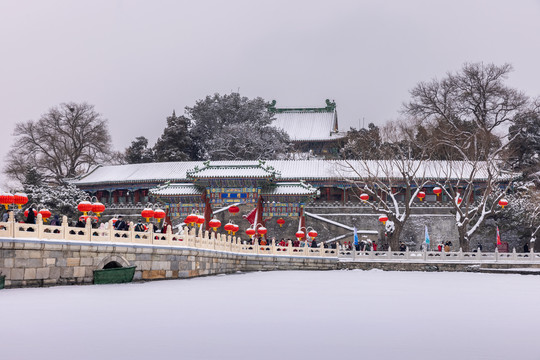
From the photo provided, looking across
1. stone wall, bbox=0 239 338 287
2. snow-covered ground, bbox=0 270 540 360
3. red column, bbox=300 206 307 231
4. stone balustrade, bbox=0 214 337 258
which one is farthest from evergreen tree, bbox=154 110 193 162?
snow-covered ground, bbox=0 270 540 360

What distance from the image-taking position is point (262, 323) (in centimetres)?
1106

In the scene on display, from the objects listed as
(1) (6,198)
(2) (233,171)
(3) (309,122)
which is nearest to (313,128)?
(3) (309,122)

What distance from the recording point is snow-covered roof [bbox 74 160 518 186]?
39.5m

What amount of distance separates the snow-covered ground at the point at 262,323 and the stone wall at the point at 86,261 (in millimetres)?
583

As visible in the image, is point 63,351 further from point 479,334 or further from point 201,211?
point 201,211

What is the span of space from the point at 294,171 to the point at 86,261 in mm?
24682

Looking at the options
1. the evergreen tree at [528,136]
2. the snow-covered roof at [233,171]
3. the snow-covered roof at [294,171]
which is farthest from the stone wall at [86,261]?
the evergreen tree at [528,136]

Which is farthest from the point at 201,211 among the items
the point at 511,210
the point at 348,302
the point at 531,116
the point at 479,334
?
the point at 479,334

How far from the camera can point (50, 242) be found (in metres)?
16.2

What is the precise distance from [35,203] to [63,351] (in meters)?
32.0

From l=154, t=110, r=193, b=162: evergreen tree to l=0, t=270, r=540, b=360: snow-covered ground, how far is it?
32.1m

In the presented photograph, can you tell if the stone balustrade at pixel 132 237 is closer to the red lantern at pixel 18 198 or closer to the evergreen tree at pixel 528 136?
the red lantern at pixel 18 198

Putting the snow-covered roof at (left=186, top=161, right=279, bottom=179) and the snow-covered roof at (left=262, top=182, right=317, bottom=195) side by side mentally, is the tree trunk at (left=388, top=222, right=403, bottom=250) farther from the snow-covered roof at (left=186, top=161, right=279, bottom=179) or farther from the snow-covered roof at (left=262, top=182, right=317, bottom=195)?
the snow-covered roof at (left=186, top=161, right=279, bottom=179)

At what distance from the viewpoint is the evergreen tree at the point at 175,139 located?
49531 mm
